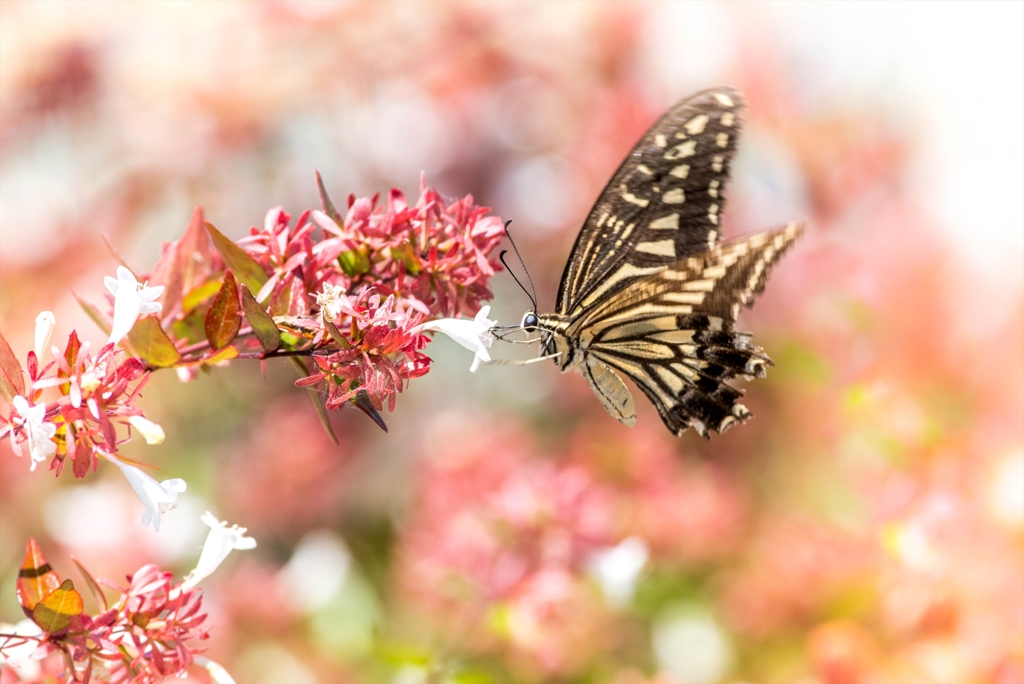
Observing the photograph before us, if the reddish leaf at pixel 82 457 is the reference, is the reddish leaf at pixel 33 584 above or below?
below

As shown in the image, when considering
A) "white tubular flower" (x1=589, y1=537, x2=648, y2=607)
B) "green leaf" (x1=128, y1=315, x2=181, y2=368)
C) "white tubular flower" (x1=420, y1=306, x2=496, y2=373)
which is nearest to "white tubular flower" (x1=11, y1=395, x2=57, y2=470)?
"green leaf" (x1=128, y1=315, x2=181, y2=368)

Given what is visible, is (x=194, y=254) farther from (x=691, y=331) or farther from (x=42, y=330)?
(x=691, y=331)

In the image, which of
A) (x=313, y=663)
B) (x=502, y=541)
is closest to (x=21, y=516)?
(x=313, y=663)

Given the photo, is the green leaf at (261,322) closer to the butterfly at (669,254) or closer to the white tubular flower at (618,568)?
the butterfly at (669,254)

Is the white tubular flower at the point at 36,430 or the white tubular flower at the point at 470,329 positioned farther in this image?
the white tubular flower at the point at 470,329

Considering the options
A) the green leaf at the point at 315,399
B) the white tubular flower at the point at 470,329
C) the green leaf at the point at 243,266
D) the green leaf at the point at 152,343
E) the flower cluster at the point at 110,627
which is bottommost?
the flower cluster at the point at 110,627

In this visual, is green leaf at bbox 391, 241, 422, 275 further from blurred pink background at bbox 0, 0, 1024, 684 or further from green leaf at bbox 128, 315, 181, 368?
blurred pink background at bbox 0, 0, 1024, 684

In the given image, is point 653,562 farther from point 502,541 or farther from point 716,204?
point 716,204

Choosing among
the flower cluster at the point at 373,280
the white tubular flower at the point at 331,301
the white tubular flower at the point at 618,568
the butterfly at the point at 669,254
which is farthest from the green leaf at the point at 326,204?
the white tubular flower at the point at 618,568
